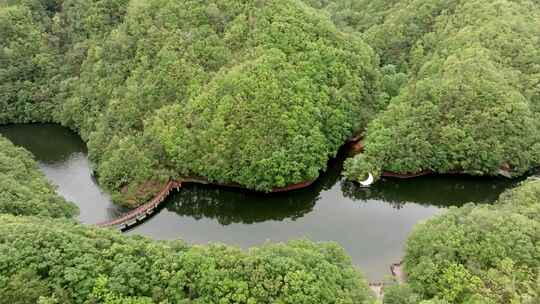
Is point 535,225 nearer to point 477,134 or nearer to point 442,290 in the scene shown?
point 442,290

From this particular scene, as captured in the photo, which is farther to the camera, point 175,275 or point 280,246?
point 280,246

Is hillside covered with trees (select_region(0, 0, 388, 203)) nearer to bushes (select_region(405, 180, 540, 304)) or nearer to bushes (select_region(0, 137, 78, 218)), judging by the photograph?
bushes (select_region(0, 137, 78, 218))

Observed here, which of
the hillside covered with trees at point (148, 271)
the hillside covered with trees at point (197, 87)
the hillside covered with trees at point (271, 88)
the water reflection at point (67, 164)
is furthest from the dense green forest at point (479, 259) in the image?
the water reflection at point (67, 164)

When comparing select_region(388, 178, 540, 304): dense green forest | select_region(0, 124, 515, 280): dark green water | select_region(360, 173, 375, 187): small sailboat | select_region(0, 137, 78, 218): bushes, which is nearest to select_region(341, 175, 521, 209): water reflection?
select_region(0, 124, 515, 280): dark green water

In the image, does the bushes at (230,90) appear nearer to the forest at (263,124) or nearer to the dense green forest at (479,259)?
the forest at (263,124)

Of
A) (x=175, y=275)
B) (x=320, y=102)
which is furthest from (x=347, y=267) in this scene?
(x=320, y=102)

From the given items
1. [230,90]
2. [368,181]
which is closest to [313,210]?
[368,181]
